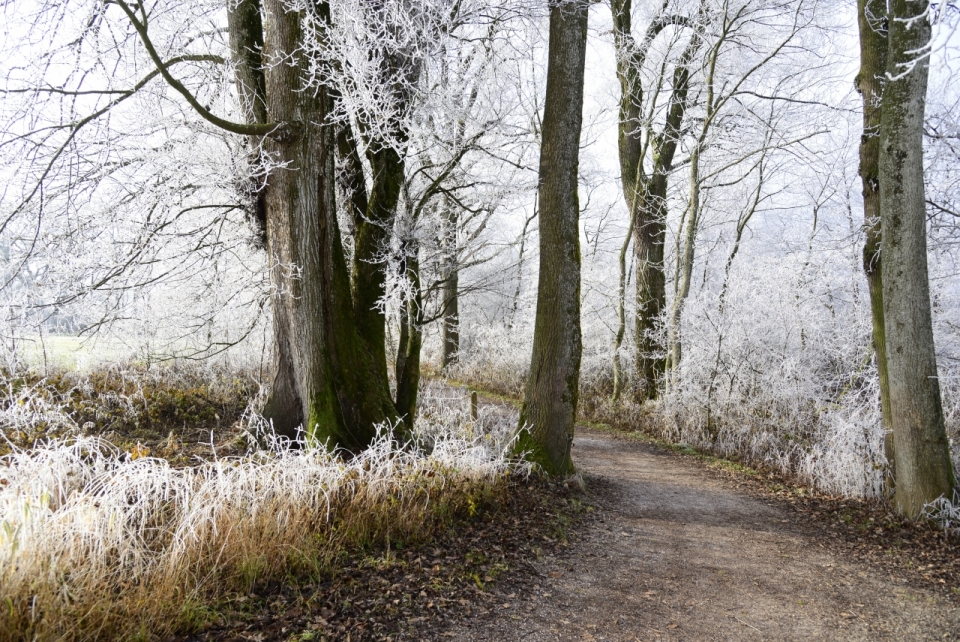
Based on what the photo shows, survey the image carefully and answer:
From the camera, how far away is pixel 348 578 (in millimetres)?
3168

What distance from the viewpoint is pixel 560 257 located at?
221 inches

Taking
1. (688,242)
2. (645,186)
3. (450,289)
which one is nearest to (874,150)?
(688,242)

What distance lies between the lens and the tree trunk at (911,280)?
4.74 metres

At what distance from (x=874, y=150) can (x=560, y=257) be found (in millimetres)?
3585

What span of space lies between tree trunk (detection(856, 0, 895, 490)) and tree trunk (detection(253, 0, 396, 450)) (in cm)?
523

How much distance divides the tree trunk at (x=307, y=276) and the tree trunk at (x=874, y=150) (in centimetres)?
523

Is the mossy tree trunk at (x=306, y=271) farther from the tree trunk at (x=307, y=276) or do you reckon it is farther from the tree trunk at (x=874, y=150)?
the tree trunk at (x=874, y=150)

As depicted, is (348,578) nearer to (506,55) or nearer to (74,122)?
(74,122)

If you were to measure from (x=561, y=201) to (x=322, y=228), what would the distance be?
8.31 ft

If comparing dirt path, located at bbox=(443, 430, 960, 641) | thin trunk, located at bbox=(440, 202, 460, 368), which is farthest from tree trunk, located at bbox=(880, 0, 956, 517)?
thin trunk, located at bbox=(440, 202, 460, 368)

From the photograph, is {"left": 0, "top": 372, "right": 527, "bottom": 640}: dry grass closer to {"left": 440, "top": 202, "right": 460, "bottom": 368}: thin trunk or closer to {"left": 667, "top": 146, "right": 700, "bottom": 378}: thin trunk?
{"left": 440, "top": 202, "right": 460, "bottom": 368}: thin trunk

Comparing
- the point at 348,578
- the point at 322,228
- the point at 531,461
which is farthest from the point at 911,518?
the point at 322,228

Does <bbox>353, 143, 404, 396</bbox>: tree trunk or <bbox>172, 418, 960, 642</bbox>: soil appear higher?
<bbox>353, 143, 404, 396</bbox>: tree trunk

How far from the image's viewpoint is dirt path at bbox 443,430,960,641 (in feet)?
10.3
